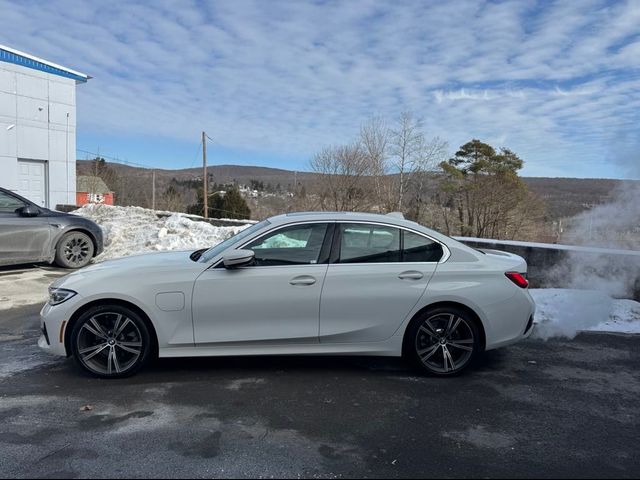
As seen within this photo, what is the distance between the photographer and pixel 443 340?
4.64m

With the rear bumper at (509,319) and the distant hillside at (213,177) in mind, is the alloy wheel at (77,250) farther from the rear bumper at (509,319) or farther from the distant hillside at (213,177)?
the distant hillside at (213,177)

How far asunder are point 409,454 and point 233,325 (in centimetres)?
191

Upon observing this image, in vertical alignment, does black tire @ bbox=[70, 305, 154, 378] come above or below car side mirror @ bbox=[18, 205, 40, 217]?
below

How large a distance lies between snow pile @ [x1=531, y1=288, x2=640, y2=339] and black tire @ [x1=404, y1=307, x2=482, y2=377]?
1960 mm

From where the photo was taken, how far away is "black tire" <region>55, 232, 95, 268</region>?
9.94m

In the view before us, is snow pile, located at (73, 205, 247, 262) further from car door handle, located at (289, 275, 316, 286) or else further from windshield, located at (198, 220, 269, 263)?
car door handle, located at (289, 275, 316, 286)

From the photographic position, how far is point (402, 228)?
4785mm

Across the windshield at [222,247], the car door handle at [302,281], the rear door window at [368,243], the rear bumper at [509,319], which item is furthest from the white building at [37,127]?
the rear bumper at [509,319]

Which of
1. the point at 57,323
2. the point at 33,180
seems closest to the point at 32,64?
the point at 33,180

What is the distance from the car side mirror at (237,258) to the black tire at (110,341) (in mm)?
909

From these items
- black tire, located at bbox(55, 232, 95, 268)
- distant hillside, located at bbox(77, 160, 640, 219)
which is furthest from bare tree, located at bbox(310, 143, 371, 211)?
black tire, located at bbox(55, 232, 95, 268)

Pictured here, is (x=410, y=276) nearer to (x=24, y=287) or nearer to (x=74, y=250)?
(x=24, y=287)

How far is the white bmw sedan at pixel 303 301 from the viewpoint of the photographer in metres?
4.42

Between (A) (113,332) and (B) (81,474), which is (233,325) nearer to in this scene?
(A) (113,332)
